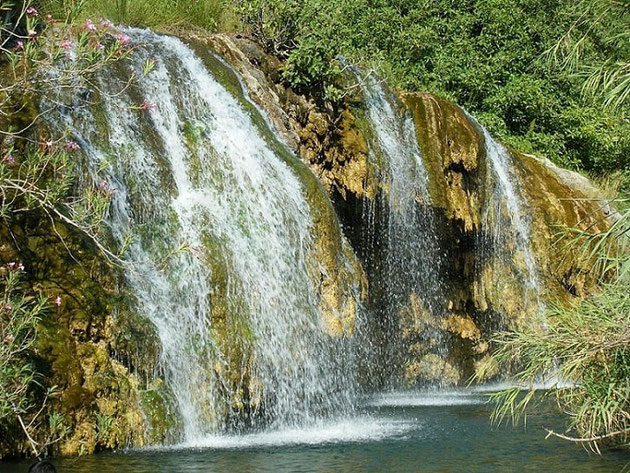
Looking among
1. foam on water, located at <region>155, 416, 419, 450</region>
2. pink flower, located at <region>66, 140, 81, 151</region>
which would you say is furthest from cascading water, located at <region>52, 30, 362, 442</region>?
pink flower, located at <region>66, 140, 81, 151</region>

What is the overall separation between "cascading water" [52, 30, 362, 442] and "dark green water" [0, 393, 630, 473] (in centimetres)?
63

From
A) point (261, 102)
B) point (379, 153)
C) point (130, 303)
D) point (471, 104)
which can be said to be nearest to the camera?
point (130, 303)

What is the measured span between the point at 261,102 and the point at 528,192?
724 centimetres

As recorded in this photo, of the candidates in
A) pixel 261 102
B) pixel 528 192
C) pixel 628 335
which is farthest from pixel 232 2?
pixel 628 335

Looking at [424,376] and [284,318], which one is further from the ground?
[284,318]

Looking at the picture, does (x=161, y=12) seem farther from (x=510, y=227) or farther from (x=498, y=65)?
(x=498, y=65)

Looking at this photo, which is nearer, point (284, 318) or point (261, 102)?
point (284, 318)

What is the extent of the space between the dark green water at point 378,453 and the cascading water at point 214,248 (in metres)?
0.63

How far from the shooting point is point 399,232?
18188 mm

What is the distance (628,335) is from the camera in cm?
793

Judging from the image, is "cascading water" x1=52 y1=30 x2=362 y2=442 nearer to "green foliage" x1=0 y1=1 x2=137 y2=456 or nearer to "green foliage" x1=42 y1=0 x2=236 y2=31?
"green foliage" x1=0 y1=1 x2=137 y2=456

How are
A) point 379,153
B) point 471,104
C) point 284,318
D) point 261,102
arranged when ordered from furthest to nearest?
point 471,104 < point 379,153 < point 261,102 < point 284,318

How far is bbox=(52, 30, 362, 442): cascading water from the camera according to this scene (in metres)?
11.8

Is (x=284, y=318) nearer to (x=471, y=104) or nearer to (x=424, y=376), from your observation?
(x=424, y=376)
